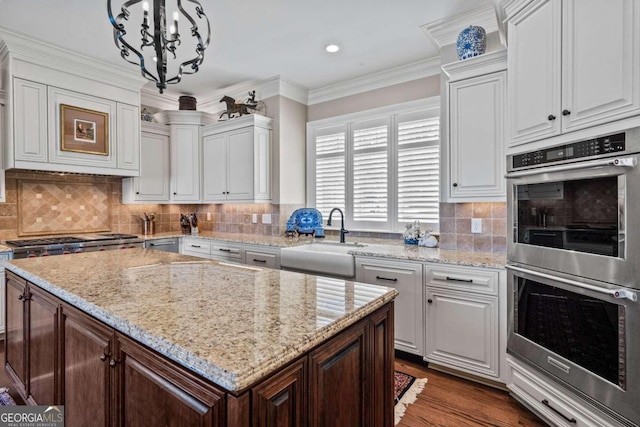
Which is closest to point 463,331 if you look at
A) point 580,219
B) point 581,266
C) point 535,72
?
point 581,266

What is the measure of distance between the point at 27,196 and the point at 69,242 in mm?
811

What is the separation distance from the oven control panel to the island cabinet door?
1.84 meters

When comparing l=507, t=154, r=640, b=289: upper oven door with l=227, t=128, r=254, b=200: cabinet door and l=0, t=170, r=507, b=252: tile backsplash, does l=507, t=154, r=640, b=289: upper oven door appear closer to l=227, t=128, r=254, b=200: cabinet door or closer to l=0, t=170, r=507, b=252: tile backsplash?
l=0, t=170, r=507, b=252: tile backsplash

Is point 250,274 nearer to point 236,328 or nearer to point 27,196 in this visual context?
point 236,328

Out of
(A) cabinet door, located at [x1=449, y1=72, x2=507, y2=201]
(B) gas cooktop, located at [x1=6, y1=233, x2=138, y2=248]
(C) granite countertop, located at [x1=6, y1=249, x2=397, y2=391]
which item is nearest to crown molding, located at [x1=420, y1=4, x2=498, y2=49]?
(A) cabinet door, located at [x1=449, y1=72, x2=507, y2=201]

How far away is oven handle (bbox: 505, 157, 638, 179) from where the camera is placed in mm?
1423

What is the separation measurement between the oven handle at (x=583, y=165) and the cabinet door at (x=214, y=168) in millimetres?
3325

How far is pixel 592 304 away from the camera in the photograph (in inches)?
63.6

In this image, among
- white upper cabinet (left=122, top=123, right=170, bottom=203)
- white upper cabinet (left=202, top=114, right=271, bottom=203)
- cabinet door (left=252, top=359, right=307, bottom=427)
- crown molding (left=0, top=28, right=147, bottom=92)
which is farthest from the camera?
white upper cabinet (left=122, top=123, right=170, bottom=203)

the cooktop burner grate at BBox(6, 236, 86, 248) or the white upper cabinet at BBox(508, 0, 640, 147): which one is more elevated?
the white upper cabinet at BBox(508, 0, 640, 147)

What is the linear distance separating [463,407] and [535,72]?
208 centimetres

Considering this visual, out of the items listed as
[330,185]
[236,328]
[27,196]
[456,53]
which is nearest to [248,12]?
[456,53]

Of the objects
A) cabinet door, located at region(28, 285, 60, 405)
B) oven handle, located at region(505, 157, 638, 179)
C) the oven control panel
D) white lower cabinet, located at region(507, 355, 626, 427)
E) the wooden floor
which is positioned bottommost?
the wooden floor

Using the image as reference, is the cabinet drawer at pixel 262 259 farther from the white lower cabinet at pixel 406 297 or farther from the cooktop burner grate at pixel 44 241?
the cooktop burner grate at pixel 44 241
